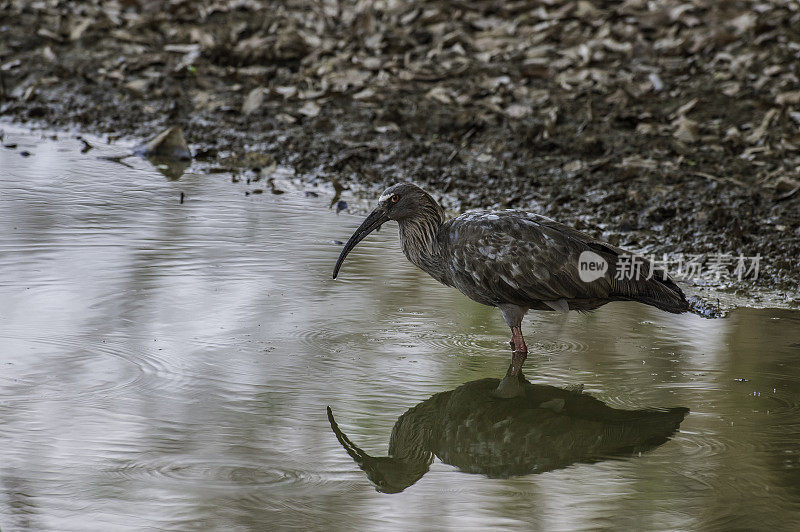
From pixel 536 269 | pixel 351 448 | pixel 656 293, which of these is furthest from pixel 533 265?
pixel 351 448

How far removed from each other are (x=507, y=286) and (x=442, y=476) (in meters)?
1.95

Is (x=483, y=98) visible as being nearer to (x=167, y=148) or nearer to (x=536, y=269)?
(x=167, y=148)

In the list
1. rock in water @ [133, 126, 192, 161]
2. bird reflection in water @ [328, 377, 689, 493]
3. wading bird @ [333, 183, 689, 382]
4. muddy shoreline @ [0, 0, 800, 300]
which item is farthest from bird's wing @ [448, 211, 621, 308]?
rock in water @ [133, 126, 192, 161]

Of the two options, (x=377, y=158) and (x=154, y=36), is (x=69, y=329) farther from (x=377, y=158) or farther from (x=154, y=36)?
(x=154, y=36)

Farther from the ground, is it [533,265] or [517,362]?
[533,265]

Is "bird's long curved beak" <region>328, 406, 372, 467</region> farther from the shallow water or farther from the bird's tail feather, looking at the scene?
the bird's tail feather

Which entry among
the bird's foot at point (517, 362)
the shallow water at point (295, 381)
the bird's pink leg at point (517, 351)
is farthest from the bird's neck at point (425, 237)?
the bird's foot at point (517, 362)

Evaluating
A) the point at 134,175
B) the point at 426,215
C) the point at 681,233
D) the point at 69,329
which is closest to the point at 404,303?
the point at 426,215

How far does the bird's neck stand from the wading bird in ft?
0.27

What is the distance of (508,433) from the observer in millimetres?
5406

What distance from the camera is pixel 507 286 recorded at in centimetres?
653

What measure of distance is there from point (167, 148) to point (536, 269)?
18.8 feet

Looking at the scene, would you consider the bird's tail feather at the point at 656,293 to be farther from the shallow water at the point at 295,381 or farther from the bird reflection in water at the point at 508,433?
the bird reflection in water at the point at 508,433

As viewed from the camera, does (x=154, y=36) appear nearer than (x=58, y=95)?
No
